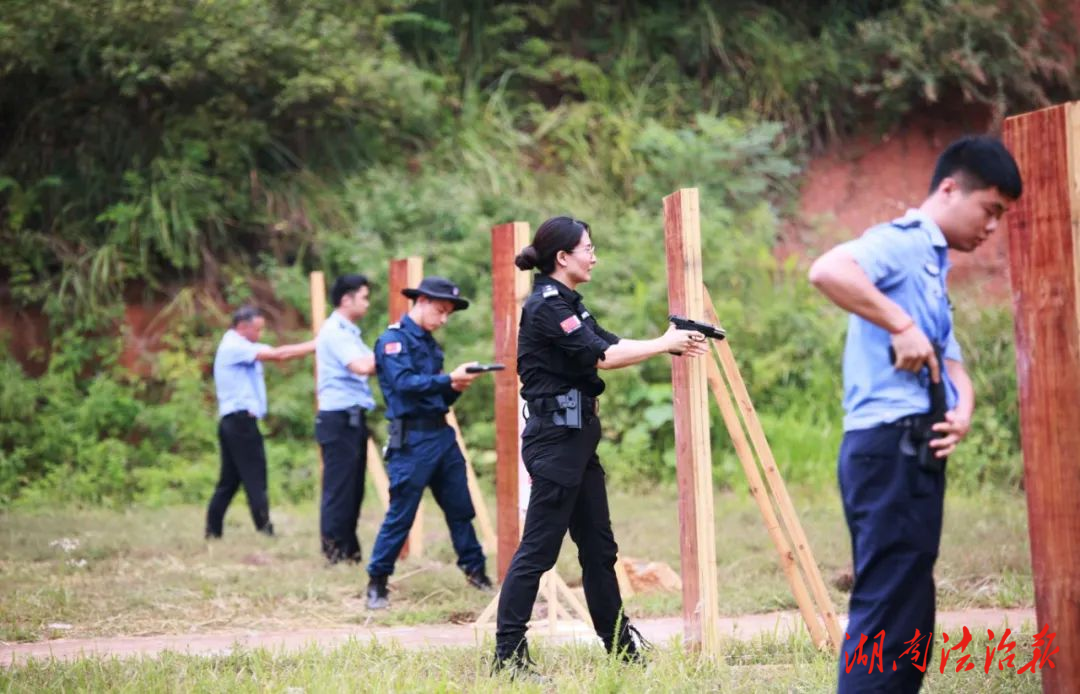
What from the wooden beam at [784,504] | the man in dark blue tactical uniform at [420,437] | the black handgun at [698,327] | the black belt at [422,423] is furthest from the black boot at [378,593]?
the black handgun at [698,327]

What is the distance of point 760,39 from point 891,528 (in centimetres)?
1412

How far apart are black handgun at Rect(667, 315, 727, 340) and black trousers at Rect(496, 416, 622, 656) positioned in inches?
21.2

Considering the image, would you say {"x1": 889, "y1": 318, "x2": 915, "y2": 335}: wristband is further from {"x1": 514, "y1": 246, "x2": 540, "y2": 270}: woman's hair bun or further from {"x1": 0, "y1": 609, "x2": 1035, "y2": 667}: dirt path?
{"x1": 0, "y1": 609, "x2": 1035, "y2": 667}: dirt path

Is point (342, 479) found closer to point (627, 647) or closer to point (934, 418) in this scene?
point (627, 647)

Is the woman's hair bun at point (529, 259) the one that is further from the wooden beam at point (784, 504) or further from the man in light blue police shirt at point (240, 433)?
the man in light blue police shirt at point (240, 433)

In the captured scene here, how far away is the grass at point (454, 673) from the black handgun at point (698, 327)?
51.9 inches

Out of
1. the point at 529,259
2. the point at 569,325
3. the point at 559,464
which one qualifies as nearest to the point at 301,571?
the point at 559,464

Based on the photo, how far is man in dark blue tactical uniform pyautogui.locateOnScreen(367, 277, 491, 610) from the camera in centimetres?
713

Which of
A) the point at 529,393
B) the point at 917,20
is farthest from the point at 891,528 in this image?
the point at 917,20

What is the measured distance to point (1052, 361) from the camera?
384cm

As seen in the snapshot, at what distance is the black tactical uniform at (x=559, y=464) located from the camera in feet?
16.2

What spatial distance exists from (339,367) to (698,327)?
428 centimetres

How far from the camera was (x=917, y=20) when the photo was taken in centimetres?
1574

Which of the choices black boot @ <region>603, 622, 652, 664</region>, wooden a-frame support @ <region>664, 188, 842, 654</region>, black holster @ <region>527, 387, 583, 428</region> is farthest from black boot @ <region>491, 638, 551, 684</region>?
black holster @ <region>527, 387, 583, 428</region>
